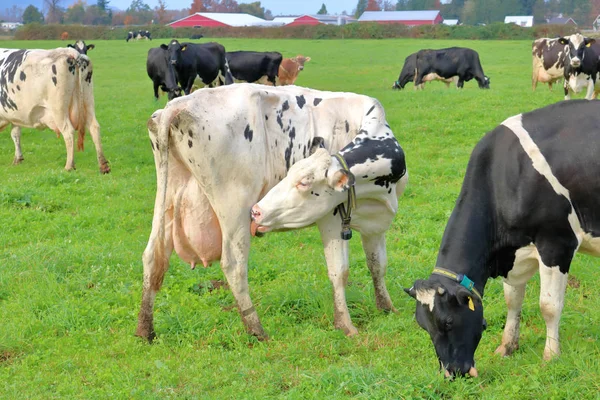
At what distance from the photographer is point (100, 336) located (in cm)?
629

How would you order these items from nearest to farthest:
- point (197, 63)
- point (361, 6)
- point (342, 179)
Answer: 1. point (342, 179)
2. point (197, 63)
3. point (361, 6)

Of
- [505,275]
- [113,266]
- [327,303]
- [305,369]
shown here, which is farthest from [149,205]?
[505,275]

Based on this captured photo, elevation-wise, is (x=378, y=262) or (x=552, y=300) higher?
(x=552, y=300)

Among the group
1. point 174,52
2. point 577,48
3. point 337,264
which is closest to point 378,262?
point 337,264

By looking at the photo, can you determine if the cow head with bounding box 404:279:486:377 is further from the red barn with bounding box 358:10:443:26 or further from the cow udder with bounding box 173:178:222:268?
the red barn with bounding box 358:10:443:26

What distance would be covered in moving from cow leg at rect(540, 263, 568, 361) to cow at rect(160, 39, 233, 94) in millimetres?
17370

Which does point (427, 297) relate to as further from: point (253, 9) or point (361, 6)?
point (361, 6)

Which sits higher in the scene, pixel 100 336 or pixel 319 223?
pixel 319 223

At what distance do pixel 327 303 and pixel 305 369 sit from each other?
1190 millimetres

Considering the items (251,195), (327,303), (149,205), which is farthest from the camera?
(149,205)

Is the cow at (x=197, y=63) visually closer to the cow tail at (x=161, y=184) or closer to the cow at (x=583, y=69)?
the cow at (x=583, y=69)

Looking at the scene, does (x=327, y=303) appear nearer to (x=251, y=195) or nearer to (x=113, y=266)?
(x=251, y=195)

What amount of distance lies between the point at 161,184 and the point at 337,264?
1645 millimetres

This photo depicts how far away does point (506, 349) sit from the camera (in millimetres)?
5688
